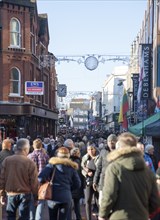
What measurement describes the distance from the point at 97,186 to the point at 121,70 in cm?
8019

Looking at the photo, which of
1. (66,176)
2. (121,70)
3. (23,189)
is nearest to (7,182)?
(23,189)

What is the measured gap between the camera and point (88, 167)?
9438mm

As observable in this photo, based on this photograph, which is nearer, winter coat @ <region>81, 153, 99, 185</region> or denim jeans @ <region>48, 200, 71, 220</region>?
denim jeans @ <region>48, 200, 71, 220</region>

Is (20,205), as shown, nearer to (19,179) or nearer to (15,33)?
(19,179)

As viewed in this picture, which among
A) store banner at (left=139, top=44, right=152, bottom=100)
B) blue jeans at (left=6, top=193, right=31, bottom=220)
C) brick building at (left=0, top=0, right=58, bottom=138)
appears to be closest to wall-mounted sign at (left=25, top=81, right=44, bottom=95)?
brick building at (left=0, top=0, right=58, bottom=138)

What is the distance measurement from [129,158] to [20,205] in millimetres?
3298

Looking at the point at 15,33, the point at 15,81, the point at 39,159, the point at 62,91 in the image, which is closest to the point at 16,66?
the point at 15,81

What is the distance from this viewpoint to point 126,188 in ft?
15.0

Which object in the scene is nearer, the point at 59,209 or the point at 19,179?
the point at 59,209

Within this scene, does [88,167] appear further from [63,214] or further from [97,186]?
[63,214]

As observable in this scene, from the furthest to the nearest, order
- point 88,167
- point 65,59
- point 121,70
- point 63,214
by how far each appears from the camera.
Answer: point 121,70 < point 65,59 < point 88,167 < point 63,214

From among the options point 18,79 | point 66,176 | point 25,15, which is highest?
point 25,15

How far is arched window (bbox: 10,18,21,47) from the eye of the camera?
1159 inches

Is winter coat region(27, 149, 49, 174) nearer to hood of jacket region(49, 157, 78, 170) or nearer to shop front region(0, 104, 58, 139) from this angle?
hood of jacket region(49, 157, 78, 170)
